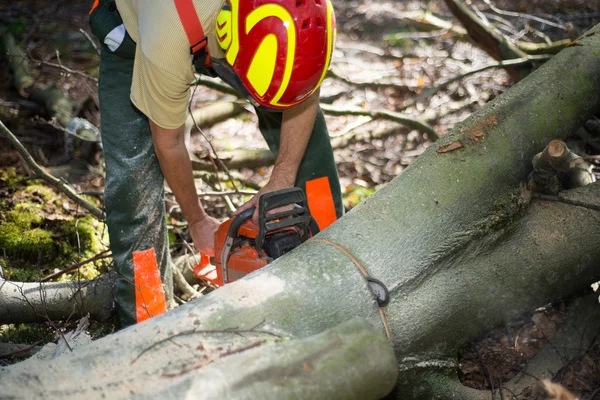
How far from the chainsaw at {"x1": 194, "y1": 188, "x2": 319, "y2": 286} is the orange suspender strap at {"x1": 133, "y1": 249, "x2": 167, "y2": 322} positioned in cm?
48

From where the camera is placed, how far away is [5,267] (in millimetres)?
3492

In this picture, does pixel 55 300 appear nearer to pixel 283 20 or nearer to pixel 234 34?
pixel 234 34

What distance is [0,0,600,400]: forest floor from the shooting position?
3023 millimetres

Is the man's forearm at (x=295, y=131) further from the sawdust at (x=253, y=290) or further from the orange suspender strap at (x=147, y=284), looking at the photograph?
the sawdust at (x=253, y=290)

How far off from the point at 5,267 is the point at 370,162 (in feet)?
9.20

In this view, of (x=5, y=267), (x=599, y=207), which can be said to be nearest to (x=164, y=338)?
(x=599, y=207)

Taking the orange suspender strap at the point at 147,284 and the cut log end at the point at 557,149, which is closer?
the cut log end at the point at 557,149

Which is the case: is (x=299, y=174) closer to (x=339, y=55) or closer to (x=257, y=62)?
(x=257, y=62)

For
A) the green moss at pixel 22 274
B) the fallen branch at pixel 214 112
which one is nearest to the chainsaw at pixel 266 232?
the green moss at pixel 22 274

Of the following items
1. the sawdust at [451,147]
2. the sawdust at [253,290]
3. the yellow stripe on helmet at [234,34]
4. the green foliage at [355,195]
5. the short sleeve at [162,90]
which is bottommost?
the green foliage at [355,195]

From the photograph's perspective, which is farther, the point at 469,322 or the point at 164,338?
the point at 469,322

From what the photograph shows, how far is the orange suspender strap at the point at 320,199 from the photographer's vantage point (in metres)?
3.47

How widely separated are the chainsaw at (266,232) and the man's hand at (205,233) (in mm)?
234

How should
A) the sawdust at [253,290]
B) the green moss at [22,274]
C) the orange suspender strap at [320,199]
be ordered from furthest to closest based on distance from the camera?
the orange suspender strap at [320,199], the green moss at [22,274], the sawdust at [253,290]
